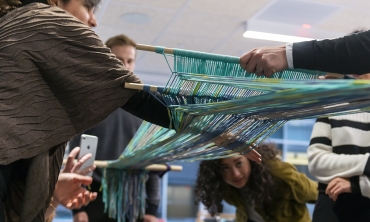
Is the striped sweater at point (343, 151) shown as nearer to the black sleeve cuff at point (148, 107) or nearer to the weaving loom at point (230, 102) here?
the weaving loom at point (230, 102)

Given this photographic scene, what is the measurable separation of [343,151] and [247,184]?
61cm

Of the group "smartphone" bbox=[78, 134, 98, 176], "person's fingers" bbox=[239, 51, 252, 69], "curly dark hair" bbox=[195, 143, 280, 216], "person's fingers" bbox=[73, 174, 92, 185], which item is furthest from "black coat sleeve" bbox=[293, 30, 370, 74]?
"curly dark hair" bbox=[195, 143, 280, 216]

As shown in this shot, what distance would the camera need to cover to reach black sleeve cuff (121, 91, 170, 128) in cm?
112

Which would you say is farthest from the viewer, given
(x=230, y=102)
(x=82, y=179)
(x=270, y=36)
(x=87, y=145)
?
(x=270, y=36)

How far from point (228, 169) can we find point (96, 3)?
111 cm

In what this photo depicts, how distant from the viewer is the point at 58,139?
1.01m

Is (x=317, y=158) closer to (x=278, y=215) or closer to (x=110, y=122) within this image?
(x=278, y=215)

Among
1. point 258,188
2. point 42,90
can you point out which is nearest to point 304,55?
point 42,90

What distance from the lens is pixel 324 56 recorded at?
993 mm

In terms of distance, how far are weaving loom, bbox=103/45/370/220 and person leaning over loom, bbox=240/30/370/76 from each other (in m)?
0.07

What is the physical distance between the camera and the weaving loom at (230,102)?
833 mm

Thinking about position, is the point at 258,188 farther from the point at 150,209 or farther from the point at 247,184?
the point at 150,209

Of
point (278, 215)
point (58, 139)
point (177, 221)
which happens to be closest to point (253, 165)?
point (278, 215)

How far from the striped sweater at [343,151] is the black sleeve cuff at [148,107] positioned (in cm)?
73
